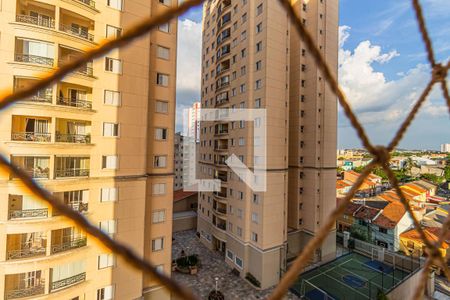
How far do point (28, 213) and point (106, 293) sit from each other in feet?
12.5

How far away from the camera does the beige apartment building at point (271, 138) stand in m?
13.2

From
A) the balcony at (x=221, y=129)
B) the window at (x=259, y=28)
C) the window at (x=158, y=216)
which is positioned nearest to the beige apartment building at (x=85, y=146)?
the window at (x=158, y=216)

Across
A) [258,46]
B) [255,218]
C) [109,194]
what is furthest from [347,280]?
[258,46]

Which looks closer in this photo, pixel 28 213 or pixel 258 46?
pixel 28 213

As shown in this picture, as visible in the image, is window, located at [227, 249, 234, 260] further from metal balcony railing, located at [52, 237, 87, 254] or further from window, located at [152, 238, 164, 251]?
metal balcony railing, located at [52, 237, 87, 254]

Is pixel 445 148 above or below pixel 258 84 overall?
above

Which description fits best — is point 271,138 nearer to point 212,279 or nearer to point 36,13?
point 212,279

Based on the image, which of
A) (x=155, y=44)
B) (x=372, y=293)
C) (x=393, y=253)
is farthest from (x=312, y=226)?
(x=155, y=44)

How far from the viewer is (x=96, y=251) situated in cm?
783

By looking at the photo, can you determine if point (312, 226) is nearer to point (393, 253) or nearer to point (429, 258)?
point (393, 253)

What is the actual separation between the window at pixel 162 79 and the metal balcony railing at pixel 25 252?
6973 millimetres

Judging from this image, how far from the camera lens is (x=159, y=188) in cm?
944

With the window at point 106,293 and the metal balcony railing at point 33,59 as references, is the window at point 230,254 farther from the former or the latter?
the metal balcony railing at point 33,59

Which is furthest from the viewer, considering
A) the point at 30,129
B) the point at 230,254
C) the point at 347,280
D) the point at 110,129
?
the point at 230,254
